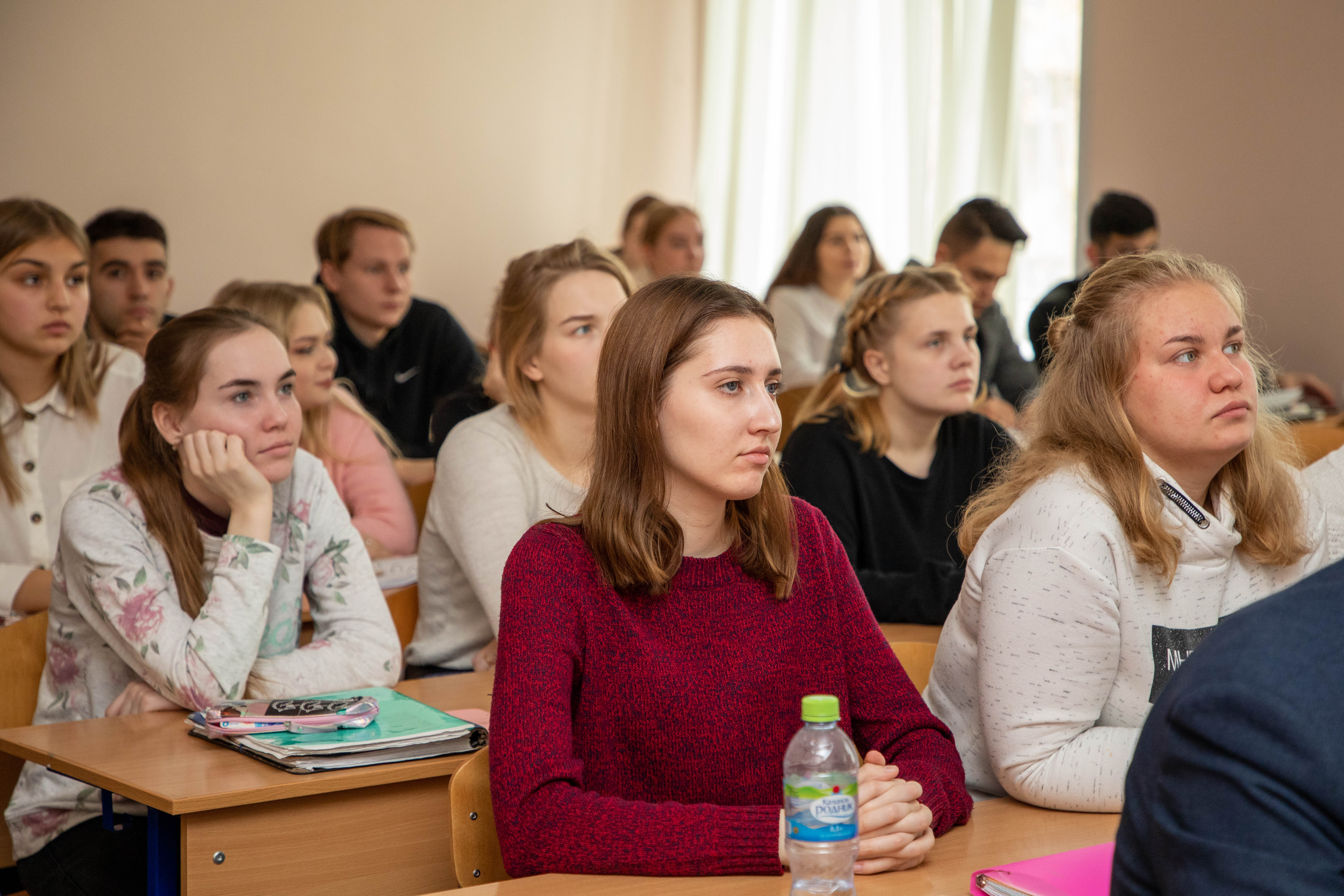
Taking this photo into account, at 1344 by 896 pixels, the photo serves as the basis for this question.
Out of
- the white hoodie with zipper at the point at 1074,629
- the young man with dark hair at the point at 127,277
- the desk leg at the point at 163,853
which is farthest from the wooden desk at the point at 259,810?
the young man with dark hair at the point at 127,277

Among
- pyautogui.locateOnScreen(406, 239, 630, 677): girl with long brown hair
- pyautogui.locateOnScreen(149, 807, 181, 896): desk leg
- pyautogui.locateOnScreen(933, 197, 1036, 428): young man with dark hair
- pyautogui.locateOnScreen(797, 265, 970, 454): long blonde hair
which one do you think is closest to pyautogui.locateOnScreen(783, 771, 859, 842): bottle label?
pyautogui.locateOnScreen(149, 807, 181, 896): desk leg

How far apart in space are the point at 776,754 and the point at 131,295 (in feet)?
12.4

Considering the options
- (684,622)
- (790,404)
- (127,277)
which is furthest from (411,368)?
(684,622)

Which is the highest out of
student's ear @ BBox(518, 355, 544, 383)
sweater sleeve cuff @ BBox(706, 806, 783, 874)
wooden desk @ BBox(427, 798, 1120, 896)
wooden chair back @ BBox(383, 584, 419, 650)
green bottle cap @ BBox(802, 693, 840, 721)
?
student's ear @ BBox(518, 355, 544, 383)

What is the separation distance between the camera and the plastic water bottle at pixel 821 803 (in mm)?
1135

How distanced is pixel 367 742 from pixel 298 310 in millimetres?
2084

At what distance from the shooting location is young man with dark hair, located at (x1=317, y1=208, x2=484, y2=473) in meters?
4.76

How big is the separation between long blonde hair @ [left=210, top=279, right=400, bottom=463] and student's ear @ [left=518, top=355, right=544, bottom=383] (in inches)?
38.9

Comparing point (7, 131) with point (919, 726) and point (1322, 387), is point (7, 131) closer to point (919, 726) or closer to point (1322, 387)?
point (919, 726)

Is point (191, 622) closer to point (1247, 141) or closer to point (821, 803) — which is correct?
point (821, 803)

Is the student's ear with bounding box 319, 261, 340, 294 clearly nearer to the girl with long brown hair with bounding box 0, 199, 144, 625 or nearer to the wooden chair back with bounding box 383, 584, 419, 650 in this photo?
the girl with long brown hair with bounding box 0, 199, 144, 625

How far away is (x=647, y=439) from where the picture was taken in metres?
1.53

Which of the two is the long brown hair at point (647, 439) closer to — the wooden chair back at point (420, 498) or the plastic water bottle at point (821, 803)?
the plastic water bottle at point (821, 803)

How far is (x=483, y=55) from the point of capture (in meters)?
6.16
